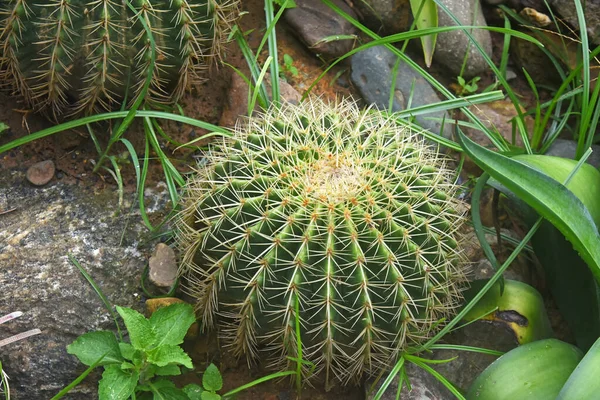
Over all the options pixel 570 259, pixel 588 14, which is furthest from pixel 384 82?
pixel 570 259

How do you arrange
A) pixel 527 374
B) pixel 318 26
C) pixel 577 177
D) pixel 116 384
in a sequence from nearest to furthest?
pixel 116 384, pixel 527 374, pixel 577 177, pixel 318 26

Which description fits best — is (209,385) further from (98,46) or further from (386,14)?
(386,14)

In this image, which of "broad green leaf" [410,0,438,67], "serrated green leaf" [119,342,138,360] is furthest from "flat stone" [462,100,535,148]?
"serrated green leaf" [119,342,138,360]

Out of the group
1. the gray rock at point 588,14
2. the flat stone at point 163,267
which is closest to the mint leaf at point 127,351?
the flat stone at point 163,267

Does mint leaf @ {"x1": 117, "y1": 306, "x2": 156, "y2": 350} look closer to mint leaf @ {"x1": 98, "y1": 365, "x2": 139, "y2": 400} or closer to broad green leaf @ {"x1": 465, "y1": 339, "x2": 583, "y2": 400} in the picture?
mint leaf @ {"x1": 98, "y1": 365, "x2": 139, "y2": 400}

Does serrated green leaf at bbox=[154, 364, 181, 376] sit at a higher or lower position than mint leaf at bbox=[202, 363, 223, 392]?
higher

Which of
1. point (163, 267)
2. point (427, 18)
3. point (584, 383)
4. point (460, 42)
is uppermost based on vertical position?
point (427, 18)

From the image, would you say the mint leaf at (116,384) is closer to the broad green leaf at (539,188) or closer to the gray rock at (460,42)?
the broad green leaf at (539,188)
